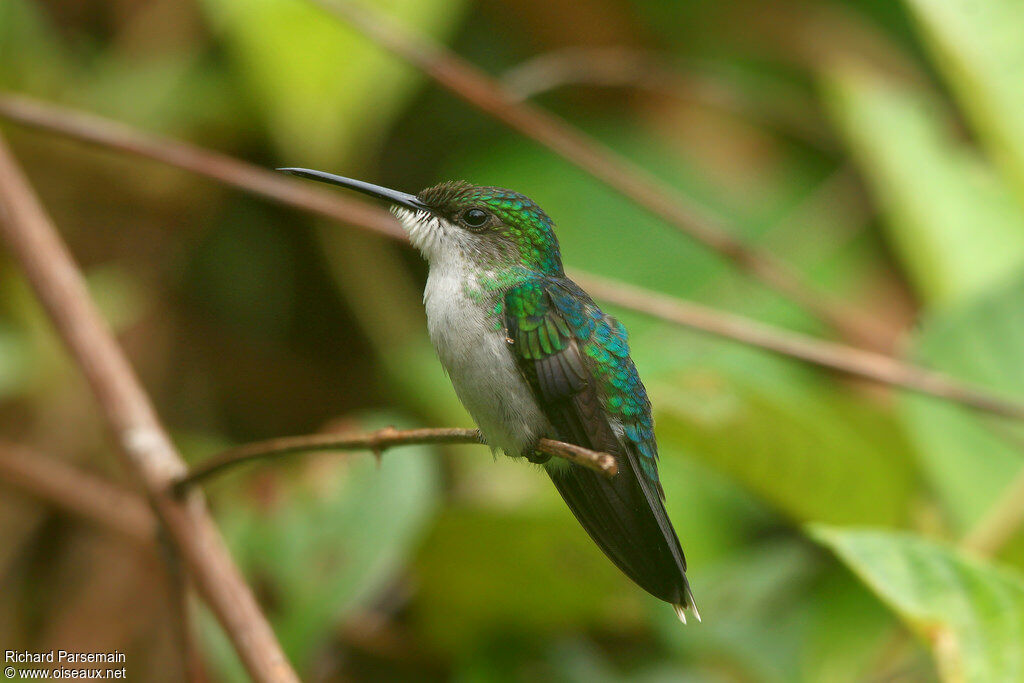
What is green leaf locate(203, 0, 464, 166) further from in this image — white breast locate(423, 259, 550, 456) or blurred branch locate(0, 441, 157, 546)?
white breast locate(423, 259, 550, 456)

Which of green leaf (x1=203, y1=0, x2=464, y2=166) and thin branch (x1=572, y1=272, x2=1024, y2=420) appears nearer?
thin branch (x1=572, y1=272, x2=1024, y2=420)

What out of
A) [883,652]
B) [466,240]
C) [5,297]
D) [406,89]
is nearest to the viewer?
[466,240]

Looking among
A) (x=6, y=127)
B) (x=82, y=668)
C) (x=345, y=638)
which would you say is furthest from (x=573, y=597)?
(x=6, y=127)

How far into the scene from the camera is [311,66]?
2.92 m

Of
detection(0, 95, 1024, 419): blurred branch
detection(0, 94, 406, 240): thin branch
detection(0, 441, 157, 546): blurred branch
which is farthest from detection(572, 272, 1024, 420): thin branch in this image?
detection(0, 441, 157, 546): blurred branch

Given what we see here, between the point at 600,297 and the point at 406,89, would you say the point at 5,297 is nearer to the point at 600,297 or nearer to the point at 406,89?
the point at 406,89

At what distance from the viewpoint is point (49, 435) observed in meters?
2.93

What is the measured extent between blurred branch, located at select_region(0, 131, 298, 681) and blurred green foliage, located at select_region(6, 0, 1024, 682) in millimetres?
563

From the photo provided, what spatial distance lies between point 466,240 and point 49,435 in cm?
188

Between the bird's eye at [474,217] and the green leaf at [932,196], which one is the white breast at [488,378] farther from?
the green leaf at [932,196]

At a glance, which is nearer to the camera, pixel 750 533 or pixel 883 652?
pixel 883 652

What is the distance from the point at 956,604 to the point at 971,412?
904 millimetres

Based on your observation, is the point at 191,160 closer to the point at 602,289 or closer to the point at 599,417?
the point at 602,289

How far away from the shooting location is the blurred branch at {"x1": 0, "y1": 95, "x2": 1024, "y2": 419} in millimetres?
1976
